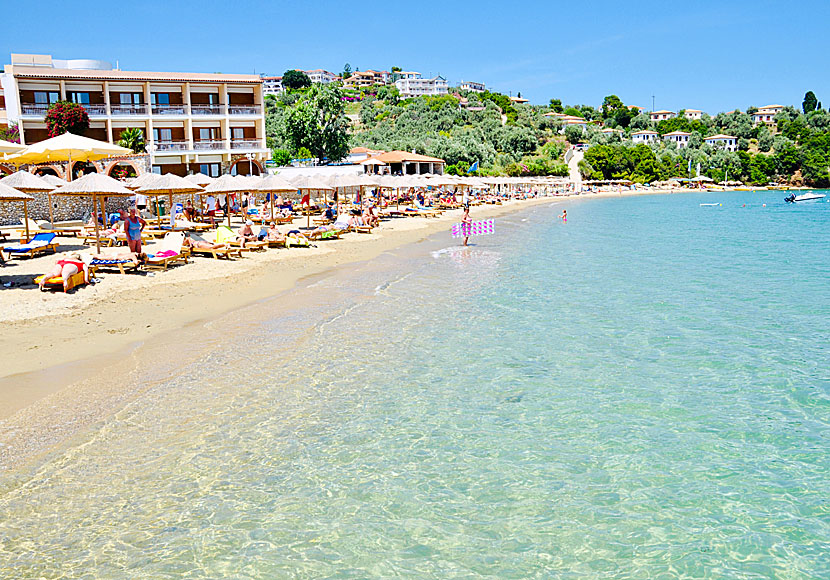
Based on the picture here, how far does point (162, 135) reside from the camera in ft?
137

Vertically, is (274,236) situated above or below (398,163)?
below

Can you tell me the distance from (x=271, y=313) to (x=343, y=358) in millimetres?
3442

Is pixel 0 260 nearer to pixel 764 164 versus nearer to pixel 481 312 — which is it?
pixel 481 312

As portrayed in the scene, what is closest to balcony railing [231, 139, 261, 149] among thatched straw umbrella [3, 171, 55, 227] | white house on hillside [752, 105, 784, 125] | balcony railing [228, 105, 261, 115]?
balcony railing [228, 105, 261, 115]

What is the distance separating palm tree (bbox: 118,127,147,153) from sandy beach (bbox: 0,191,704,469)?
71.2 feet

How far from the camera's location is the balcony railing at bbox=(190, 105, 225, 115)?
4166 cm

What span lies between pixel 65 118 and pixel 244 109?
37.2 feet

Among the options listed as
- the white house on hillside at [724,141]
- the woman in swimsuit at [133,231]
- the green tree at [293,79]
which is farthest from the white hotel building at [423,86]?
the woman in swimsuit at [133,231]

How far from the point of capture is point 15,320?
34.8 feet

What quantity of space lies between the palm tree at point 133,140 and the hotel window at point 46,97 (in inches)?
213

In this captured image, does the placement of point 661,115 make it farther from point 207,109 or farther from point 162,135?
point 162,135

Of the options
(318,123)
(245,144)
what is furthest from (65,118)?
(318,123)

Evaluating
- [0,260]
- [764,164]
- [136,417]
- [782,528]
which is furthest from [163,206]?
[764,164]

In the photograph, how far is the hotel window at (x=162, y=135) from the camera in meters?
41.5
